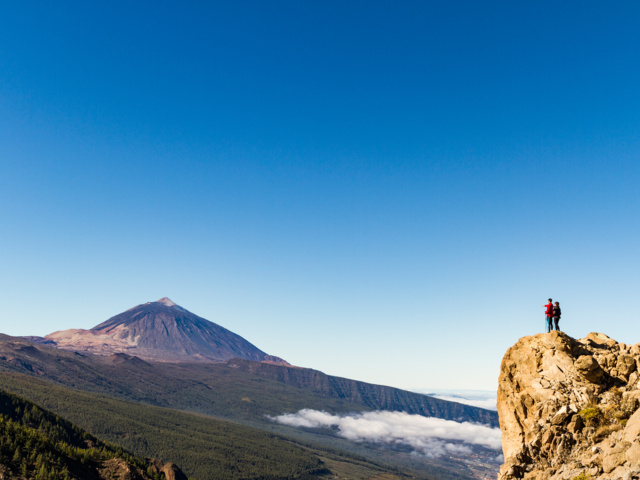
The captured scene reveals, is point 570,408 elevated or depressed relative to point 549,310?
depressed

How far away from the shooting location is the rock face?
66.0 feet

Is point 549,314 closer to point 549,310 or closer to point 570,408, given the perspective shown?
point 549,310

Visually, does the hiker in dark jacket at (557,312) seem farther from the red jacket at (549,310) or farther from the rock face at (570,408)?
the rock face at (570,408)

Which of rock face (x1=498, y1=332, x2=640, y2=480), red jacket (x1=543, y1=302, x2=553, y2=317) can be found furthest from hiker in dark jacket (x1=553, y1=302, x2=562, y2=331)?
rock face (x1=498, y1=332, x2=640, y2=480)

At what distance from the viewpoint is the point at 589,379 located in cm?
2525

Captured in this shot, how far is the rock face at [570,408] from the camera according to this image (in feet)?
66.0

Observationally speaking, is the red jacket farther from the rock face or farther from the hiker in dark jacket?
the rock face

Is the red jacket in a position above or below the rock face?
above

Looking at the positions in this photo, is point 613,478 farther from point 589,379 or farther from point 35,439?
point 35,439

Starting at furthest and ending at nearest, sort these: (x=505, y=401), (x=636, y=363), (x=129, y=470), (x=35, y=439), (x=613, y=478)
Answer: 1. (x=35, y=439)
2. (x=129, y=470)
3. (x=505, y=401)
4. (x=636, y=363)
5. (x=613, y=478)

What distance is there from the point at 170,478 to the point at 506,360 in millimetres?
184631

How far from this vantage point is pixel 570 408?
24.5 meters

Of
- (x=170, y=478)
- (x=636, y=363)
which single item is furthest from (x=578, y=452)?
(x=170, y=478)

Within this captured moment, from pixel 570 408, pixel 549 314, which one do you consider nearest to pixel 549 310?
pixel 549 314
